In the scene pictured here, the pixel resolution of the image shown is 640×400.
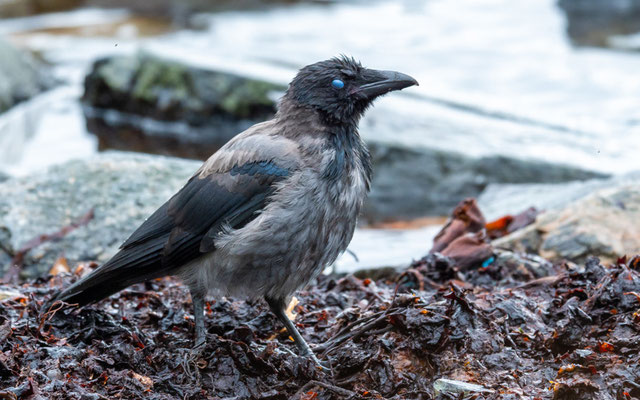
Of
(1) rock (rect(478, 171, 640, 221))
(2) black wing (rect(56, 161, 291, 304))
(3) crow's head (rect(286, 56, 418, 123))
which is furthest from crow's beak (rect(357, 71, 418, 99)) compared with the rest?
(1) rock (rect(478, 171, 640, 221))

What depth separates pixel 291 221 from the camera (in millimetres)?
4074

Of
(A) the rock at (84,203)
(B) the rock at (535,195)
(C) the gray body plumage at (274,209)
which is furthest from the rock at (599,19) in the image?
(C) the gray body plumage at (274,209)

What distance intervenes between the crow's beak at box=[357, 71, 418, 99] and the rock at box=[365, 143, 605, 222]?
13.1ft

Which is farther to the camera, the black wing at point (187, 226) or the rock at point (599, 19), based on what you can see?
the rock at point (599, 19)

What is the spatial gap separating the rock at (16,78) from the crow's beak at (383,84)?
26.7 feet

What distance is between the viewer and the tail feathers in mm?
4383

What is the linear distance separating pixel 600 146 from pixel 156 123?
212 inches

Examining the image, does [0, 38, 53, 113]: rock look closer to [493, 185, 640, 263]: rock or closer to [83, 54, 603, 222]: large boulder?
[83, 54, 603, 222]: large boulder

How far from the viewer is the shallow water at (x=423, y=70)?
8961mm

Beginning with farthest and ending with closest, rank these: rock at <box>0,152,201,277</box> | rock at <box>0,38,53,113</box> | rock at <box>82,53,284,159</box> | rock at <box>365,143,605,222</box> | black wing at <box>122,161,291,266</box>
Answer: rock at <box>0,38,53,113</box>
rock at <box>82,53,284,159</box>
rock at <box>365,143,605,222</box>
rock at <box>0,152,201,277</box>
black wing at <box>122,161,291,266</box>

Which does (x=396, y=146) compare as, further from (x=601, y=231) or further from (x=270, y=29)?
(x=270, y=29)

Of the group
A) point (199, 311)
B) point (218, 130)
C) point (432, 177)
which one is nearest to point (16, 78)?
point (218, 130)

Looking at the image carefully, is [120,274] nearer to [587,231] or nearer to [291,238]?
[291,238]

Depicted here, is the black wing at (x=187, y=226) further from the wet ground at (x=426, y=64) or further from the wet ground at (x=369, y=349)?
the wet ground at (x=426, y=64)
